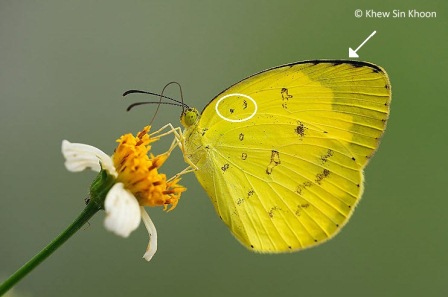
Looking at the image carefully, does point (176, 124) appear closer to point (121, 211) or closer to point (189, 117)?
point (189, 117)

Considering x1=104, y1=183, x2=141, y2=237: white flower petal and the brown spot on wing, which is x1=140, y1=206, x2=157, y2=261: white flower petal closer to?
x1=104, y1=183, x2=141, y2=237: white flower petal

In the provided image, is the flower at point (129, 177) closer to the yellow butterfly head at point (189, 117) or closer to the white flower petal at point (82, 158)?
the white flower petal at point (82, 158)

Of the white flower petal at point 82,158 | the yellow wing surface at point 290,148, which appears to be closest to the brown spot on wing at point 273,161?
the yellow wing surface at point 290,148

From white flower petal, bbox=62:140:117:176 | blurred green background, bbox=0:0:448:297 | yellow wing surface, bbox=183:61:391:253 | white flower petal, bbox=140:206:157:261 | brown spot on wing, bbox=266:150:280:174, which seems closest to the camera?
white flower petal, bbox=62:140:117:176

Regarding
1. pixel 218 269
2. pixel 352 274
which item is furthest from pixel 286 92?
pixel 352 274

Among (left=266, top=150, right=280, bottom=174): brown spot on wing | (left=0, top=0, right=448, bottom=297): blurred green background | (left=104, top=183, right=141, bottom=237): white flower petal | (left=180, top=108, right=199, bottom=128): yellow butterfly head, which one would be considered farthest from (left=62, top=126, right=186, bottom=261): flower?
(left=0, top=0, right=448, bottom=297): blurred green background

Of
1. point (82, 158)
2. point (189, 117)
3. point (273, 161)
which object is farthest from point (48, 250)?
point (273, 161)

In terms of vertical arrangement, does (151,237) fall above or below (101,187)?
below
